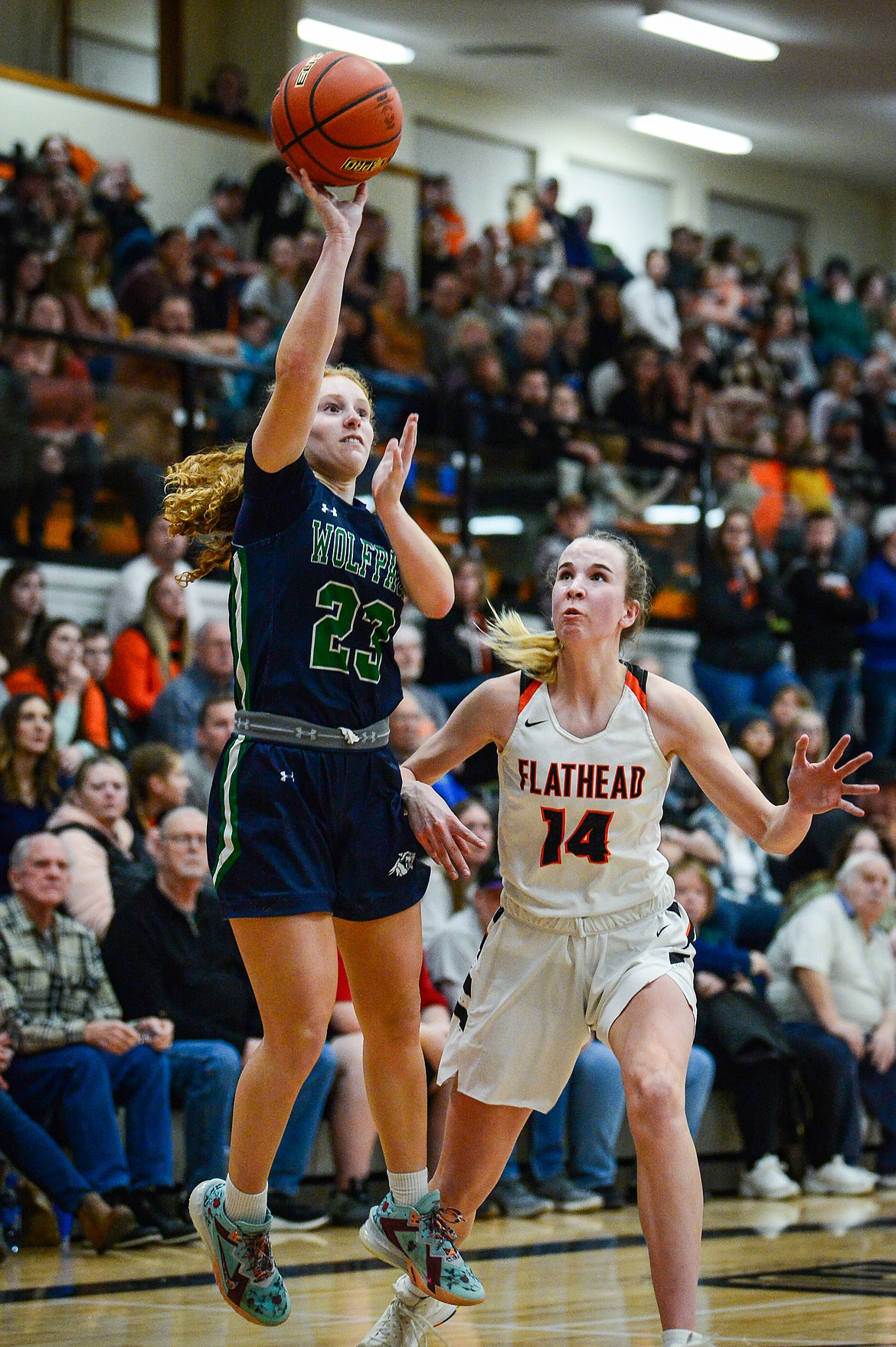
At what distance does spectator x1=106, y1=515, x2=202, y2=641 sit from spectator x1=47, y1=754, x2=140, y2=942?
5.08 ft

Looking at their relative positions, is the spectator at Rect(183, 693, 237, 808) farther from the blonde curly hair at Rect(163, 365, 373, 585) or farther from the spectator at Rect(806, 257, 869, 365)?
the spectator at Rect(806, 257, 869, 365)

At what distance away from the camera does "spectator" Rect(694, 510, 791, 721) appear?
1145cm

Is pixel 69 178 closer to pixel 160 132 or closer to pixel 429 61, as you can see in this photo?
pixel 160 132

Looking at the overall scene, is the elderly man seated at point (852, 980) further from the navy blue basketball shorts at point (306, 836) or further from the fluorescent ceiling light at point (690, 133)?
the fluorescent ceiling light at point (690, 133)

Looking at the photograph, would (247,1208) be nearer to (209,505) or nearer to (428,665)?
(209,505)

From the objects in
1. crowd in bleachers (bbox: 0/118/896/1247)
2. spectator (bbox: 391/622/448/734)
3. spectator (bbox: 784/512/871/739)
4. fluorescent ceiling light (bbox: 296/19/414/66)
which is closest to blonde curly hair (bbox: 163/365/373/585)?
crowd in bleachers (bbox: 0/118/896/1247)

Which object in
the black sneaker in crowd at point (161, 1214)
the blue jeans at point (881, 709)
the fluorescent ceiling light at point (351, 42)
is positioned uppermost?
the fluorescent ceiling light at point (351, 42)

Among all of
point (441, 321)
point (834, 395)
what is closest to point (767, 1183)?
point (441, 321)

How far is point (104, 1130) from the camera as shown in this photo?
6.33 metres

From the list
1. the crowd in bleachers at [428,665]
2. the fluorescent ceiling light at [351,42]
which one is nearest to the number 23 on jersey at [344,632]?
the crowd in bleachers at [428,665]

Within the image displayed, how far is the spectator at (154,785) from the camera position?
306 inches

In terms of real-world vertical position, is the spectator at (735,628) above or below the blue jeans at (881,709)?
above

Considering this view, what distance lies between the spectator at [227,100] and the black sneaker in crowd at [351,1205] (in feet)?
31.9

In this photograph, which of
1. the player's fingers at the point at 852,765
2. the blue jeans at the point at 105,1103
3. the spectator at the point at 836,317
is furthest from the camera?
the spectator at the point at 836,317
